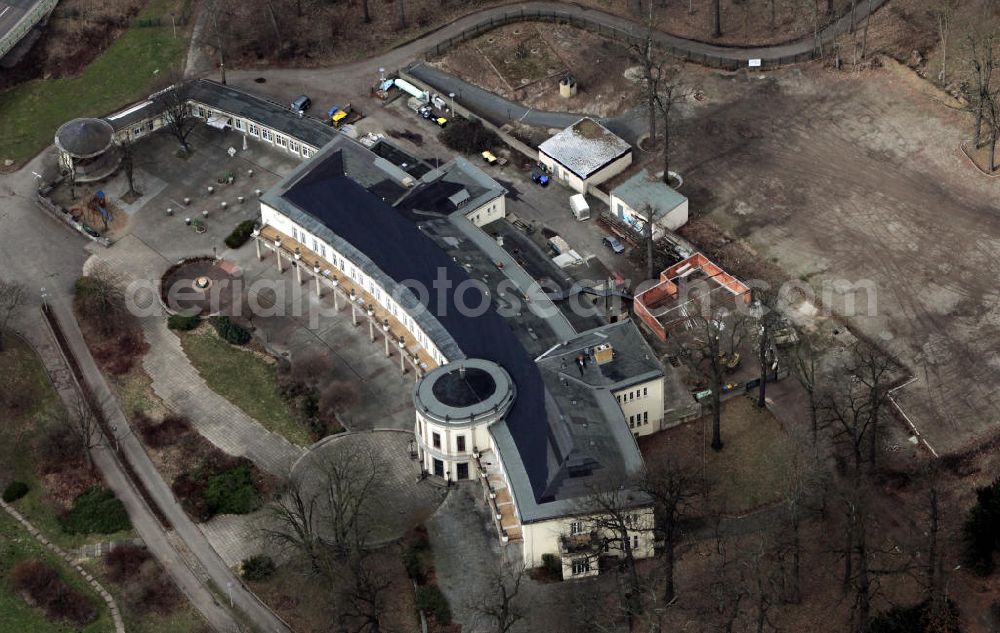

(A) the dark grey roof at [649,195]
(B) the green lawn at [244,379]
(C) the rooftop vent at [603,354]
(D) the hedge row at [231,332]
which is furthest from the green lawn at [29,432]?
(A) the dark grey roof at [649,195]

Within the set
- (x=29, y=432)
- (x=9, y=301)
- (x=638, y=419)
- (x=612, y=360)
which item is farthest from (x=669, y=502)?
(x=9, y=301)

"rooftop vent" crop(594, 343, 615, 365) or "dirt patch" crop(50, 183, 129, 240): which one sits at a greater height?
"rooftop vent" crop(594, 343, 615, 365)

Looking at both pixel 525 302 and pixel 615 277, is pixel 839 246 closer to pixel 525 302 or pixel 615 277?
pixel 615 277

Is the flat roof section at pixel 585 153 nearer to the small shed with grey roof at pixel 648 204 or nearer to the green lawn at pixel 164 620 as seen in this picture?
the small shed with grey roof at pixel 648 204

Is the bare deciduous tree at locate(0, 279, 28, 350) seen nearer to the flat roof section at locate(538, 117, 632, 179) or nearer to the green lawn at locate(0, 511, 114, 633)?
the green lawn at locate(0, 511, 114, 633)

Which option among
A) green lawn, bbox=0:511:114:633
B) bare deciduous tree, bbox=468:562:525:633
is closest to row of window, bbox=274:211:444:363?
bare deciduous tree, bbox=468:562:525:633

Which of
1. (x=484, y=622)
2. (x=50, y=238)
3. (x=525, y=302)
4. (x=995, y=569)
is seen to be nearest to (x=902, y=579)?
(x=995, y=569)
